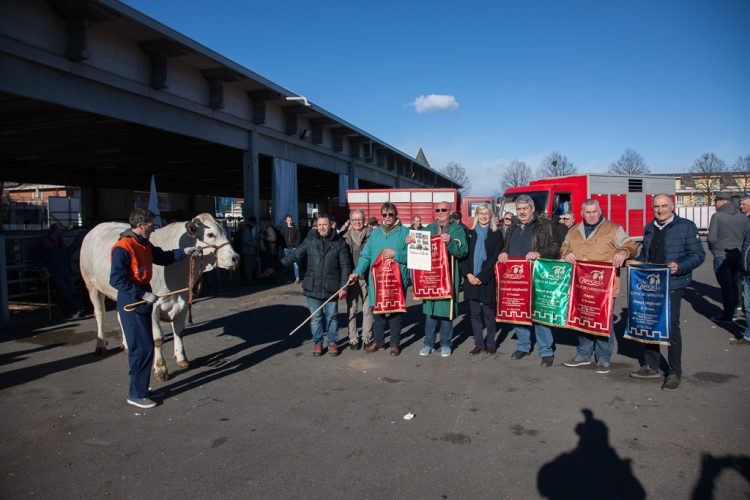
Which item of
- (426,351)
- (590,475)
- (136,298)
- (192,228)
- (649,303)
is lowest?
(590,475)

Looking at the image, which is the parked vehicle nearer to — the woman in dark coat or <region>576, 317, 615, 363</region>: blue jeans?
the woman in dark coat

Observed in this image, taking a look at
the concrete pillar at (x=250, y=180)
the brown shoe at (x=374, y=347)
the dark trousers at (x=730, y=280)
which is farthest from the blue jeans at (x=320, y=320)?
the concrete pillar at (x=250, y=180)

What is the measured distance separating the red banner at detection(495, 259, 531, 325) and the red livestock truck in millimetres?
11556

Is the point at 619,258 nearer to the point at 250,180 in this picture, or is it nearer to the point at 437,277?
the point at 437,277

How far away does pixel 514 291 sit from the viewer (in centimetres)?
666

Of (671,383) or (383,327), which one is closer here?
(671,383)

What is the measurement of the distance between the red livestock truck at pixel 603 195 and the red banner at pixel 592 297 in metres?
11.9

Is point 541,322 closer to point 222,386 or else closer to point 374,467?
point 374,467

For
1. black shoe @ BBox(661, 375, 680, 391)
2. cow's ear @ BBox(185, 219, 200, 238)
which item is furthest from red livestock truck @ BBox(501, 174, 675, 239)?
cow's ear @ BBox(185, 219, 200, 238)

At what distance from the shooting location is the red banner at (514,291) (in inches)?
259

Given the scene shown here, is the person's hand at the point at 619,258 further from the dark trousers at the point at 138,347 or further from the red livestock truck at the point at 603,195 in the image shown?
the red livestock truck at the point at 603,195

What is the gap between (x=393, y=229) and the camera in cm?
722

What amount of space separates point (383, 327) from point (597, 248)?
3153mm

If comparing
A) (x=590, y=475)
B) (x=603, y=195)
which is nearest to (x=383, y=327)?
(x=590, y=475)
